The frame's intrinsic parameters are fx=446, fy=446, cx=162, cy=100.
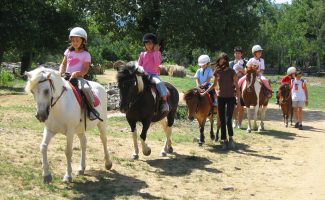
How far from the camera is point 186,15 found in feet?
61.3

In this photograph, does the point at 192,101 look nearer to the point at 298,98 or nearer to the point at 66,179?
the point at 66,179

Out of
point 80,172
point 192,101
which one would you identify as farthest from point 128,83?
point 192,101

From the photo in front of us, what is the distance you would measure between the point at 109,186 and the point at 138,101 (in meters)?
2.34

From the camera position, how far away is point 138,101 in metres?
8.98

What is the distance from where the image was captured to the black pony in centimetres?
838

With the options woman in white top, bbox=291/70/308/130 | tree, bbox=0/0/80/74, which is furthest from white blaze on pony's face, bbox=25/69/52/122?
tree, bbox=0/0/80/74

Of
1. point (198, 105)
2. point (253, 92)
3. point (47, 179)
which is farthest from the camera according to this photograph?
point (253, 92)

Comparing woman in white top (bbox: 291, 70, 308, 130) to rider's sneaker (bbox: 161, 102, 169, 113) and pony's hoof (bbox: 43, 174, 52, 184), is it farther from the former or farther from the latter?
pony's hoof (bbox: 43, 174, 52, 184)

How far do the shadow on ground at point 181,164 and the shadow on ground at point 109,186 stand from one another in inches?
35.5

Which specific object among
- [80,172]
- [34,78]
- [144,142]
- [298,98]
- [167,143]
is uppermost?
[34,78]

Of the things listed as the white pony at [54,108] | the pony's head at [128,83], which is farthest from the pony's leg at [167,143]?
the white pony at [54,108]

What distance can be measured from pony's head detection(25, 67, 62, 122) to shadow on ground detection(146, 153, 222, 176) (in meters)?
2.86

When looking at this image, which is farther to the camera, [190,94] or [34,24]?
[34,24]

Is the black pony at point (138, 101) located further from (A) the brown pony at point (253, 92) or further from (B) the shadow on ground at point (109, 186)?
(A) the brown pony at point (253, 92)
